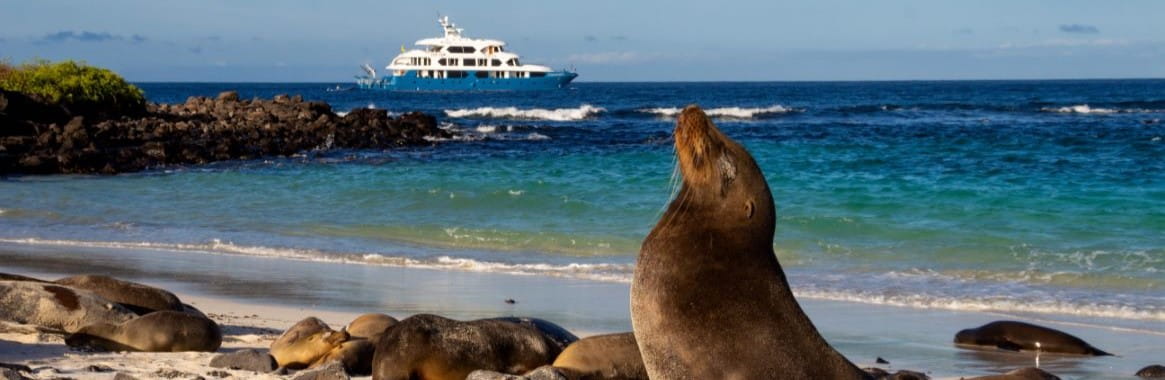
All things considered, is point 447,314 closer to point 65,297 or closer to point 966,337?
point 65,297

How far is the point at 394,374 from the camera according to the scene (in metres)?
7.06

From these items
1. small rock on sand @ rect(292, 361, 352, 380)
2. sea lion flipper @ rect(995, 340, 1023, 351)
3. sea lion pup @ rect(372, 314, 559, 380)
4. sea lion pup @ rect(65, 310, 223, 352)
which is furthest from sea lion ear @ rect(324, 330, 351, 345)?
sea lion flipper @ rect(995, 340, 1023, 351)

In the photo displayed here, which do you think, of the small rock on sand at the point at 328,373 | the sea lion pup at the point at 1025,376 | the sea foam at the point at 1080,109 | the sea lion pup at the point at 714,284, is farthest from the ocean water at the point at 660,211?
the sea foam at the point at 1080,109

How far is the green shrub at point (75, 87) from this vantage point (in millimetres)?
33688

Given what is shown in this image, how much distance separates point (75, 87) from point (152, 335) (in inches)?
1126

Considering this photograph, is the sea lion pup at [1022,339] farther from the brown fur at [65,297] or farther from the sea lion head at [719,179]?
the brown fur at [65,297]

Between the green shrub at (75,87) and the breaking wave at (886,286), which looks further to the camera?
the green shrub at (75,87)

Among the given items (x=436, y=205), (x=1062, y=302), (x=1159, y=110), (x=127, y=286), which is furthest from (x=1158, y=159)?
(x=1159, y=110)

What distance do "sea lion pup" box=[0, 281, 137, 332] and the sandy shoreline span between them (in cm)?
16

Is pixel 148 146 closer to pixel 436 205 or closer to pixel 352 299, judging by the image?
pixel 436 205

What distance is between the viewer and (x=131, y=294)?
8961 mm

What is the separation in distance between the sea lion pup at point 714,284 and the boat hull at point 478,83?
334ft

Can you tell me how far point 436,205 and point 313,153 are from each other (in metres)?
13.7

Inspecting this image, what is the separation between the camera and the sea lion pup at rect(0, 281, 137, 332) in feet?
27.0
